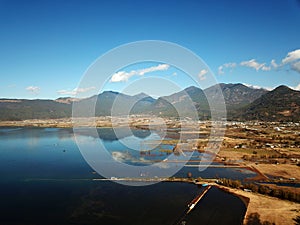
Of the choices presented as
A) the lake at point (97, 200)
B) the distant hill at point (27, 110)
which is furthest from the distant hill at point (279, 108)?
the distant hill at point (27, 110)

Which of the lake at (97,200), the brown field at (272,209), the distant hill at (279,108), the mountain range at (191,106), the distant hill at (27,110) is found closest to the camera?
the brown field at (272,209)

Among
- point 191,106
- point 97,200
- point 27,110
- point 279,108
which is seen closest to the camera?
point 97,200

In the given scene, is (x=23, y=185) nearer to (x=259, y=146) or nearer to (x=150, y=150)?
(x=150, y=150)

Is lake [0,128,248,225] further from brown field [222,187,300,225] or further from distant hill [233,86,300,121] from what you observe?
distant hill [233,86,300,121]

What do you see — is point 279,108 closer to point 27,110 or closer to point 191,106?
point 191,106

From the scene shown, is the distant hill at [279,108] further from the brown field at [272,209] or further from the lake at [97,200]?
the brown field at [272,209]

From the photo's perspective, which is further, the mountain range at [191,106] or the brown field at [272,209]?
the mountain range at [191,106]

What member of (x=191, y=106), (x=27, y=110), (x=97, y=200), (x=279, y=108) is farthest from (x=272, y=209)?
(x=27, y=110)

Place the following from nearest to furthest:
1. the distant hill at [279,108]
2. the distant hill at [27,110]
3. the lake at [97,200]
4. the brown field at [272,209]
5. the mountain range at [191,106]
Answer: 1. the brown field at [272,209]
2. the lake at [97,200]
3. the distant hill at [279,108]
4. the mountain range at [191,106]
5. the distant hill at [27,110]
